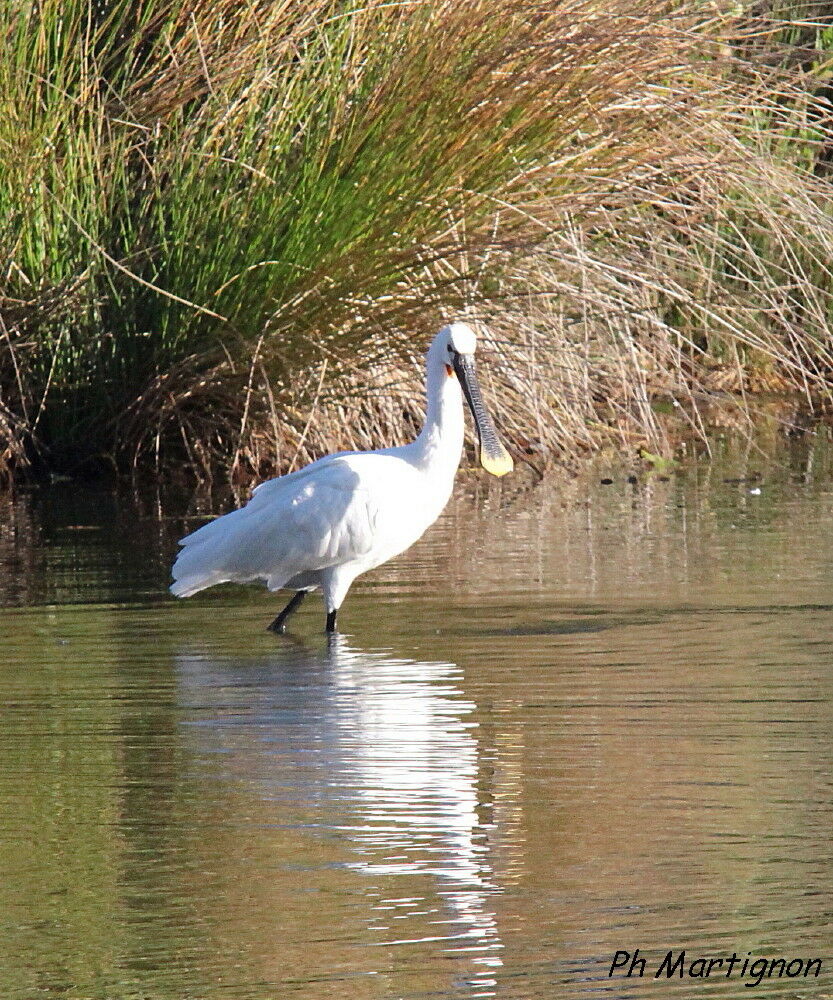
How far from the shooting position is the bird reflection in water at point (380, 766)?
3.81 metres

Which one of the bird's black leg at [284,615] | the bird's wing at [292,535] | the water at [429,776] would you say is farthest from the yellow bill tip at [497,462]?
the bird's black leg at [284,615]

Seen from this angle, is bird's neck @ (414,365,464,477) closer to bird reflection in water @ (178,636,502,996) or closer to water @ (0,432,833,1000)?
water @ (0,432,833,1000)

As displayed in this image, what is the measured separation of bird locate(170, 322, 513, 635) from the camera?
7031 mm

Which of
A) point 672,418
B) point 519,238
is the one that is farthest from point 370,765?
point 672,418

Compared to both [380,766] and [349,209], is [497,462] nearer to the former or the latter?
[349,209]

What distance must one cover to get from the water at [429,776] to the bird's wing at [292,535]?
0.21 metres

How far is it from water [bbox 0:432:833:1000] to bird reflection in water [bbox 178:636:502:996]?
0.04 ft

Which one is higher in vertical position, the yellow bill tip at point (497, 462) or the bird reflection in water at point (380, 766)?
the yellow bill tip at point (497, 462)

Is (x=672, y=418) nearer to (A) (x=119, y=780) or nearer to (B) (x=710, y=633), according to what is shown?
(B) (x=710, y=633)

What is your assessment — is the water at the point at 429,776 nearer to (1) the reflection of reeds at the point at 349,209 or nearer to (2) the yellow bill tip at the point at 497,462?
(2) the yellow bill tip at the point at 497,462

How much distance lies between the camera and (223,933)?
3.71 m

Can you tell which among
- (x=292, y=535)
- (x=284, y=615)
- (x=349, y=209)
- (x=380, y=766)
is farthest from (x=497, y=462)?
(x=380, y=766)

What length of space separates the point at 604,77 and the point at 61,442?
11.9ft

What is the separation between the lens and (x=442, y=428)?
7.23m
